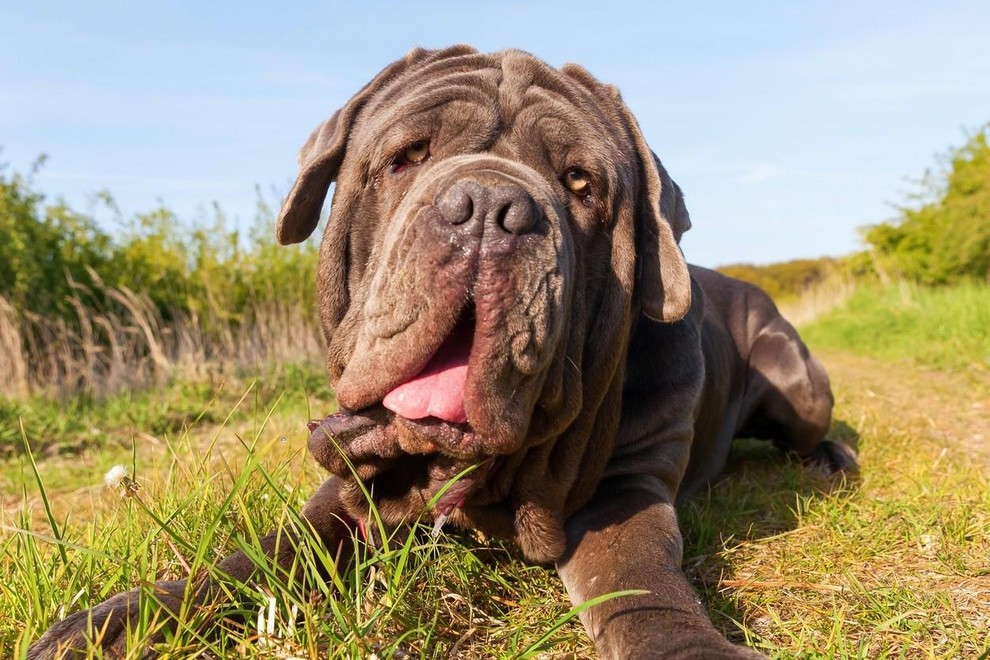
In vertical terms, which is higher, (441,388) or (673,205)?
(673,205)

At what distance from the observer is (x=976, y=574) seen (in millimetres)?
2418

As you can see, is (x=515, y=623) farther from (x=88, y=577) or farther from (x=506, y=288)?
(x=88, y=577)

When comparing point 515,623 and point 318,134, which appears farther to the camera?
point 318,134

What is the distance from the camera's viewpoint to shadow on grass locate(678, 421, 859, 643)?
237 centimetres

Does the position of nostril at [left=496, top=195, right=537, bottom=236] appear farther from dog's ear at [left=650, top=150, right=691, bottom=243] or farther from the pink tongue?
dog's ear at [left=650, top=150, right=691, bottom=243]

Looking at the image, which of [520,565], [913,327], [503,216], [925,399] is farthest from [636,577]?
[913,327]

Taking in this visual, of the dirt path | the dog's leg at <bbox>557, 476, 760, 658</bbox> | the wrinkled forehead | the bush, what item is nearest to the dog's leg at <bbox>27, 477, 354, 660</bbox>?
the dog's leg at <bbox>557, 476, 760, 658</bbox>

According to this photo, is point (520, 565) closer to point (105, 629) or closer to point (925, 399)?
point (105, 629)

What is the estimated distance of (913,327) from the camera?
1073 centimetres

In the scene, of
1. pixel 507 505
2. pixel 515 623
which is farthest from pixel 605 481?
pixel 515 623

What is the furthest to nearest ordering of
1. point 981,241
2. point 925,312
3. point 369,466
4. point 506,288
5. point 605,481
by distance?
point 981,241
point 925,312
point 605,481
point 369,466
point 506,288

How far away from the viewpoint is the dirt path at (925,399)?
4.97 meters

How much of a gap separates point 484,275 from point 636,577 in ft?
2.78

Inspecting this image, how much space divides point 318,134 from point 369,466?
121 centimetres
